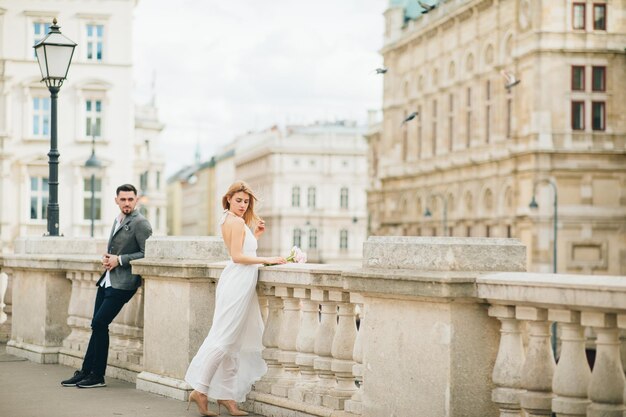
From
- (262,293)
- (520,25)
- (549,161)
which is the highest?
(520,25)

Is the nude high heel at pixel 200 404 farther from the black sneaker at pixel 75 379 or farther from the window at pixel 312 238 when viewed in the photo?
the window at pixel 312 238

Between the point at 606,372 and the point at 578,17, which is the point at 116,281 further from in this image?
the point at 578,17

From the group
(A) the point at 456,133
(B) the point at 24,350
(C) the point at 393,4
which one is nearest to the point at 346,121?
(C) the point at 393,4

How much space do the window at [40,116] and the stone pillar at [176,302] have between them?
4967 centimetres

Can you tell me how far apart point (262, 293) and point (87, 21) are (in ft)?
167

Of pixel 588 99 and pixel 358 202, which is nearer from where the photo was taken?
pixel 588 99

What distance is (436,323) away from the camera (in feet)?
23.1

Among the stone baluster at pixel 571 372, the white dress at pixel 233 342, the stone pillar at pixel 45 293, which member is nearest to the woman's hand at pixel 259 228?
the white dress at pixel 233 342

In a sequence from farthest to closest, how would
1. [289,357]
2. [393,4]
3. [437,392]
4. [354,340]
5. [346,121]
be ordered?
[346,121]
[393,4]
[289,357]
[354,340]
[437,392]

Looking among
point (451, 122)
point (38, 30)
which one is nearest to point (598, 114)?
point (451, 122)

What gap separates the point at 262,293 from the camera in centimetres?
912

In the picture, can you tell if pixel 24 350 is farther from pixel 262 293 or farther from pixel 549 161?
pixel 549 161

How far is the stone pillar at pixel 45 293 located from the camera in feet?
41.8

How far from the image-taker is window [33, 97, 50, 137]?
193ft
